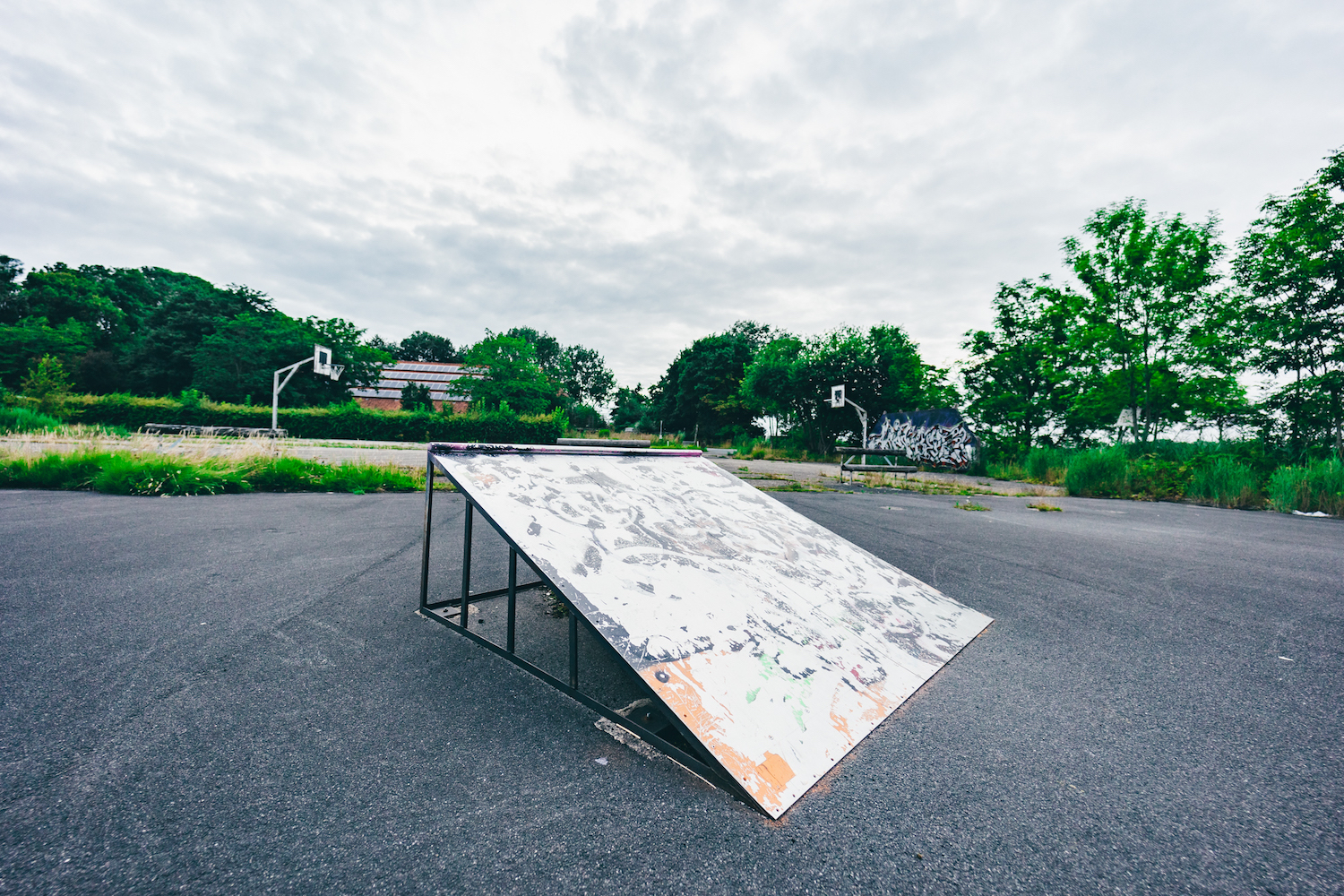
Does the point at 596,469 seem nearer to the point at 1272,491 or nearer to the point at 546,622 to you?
the point at 546,622

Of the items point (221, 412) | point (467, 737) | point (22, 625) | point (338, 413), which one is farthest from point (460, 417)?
point (467, 737)

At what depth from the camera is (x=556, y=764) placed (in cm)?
152

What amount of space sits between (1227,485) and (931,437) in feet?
30.5

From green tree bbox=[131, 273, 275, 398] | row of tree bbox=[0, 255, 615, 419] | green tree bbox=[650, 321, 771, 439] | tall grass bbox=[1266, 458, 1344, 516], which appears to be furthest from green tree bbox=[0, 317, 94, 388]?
tall grass bbox=[1266, 458, 1344, 516]

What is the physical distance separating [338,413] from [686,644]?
23954mm

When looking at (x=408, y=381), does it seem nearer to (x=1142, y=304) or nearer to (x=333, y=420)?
(x=333, y=420)

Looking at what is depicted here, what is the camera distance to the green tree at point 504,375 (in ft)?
90.6

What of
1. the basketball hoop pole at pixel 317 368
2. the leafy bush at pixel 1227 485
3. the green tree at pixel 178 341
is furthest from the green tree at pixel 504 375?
the leafy bush at pixel 1227 485

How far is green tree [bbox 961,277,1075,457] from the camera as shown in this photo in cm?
1803

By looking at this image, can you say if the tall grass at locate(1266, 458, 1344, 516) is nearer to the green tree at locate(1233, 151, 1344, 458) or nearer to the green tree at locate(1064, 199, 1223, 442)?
the green tree at locate(1233, 151, 1344, 458)

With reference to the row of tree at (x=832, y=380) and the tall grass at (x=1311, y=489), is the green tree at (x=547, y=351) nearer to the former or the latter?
the row of tree at (x=832, y=380)

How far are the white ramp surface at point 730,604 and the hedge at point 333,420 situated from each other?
1933 cm

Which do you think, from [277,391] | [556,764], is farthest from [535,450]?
[277,391]

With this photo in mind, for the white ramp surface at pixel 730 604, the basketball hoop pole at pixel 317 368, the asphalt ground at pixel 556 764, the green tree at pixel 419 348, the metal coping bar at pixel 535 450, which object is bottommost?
the asphalt ground at pixel 556 764
